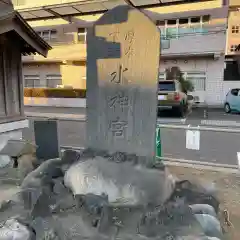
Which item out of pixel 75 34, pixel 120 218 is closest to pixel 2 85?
pixel 120 218

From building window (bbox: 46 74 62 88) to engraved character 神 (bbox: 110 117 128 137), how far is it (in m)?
22.4

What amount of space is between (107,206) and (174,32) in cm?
1961

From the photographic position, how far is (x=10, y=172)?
514cm

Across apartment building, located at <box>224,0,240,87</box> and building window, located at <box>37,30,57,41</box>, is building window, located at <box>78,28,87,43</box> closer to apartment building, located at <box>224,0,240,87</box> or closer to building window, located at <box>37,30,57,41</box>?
building window, located at <box>37,30,57,41</box>

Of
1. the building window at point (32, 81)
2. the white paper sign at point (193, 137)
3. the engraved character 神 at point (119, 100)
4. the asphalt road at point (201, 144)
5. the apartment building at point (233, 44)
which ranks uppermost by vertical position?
the apartment building at point (233, 44)

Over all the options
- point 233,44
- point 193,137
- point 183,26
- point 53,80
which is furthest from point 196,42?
point 193,137

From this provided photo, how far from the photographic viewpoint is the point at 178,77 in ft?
69.3

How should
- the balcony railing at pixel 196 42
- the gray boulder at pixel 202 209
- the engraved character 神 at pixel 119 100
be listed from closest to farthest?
the gray boulder at pixel 202 209 < the engraved character 神 at pixel 119 100 < the balcony railing at pixel 196 42

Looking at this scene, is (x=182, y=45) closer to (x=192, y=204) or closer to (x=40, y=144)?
(x=40, y=144)

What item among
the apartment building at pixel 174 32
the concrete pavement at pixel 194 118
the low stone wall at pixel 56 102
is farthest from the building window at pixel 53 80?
the concrete pavement at pixel 194 118

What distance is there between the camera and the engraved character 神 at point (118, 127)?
3.53 metres

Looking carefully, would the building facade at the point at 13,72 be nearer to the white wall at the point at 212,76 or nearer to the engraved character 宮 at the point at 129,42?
the engraved character 宮 at the point at 129,42

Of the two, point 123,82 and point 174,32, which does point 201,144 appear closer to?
point 123,82

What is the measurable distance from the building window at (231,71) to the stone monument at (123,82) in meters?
19.2
